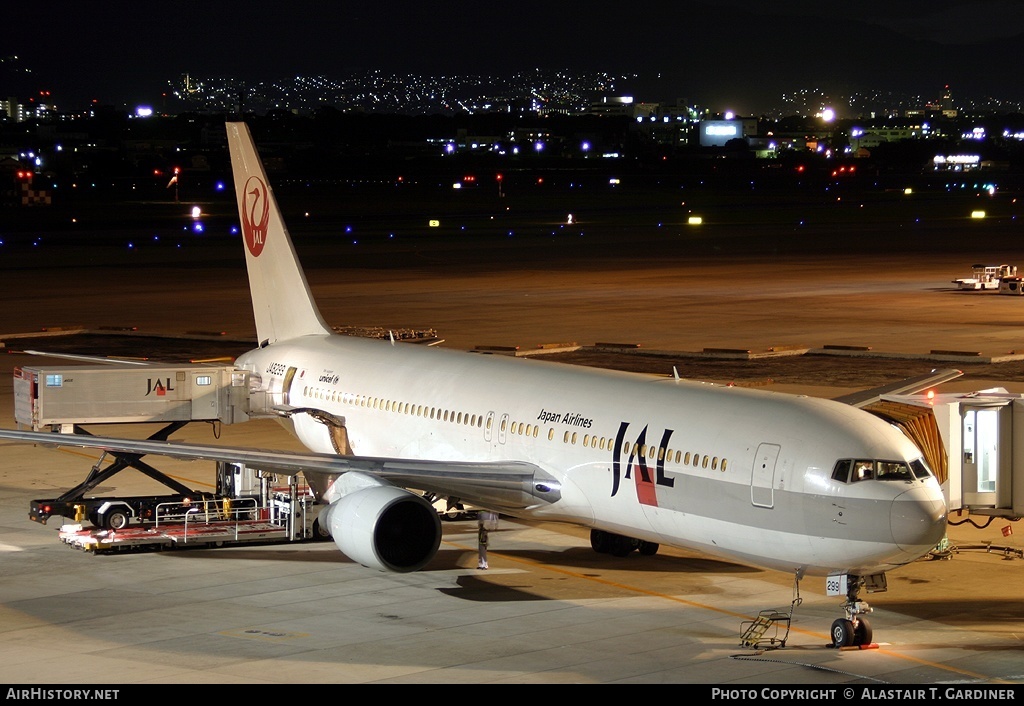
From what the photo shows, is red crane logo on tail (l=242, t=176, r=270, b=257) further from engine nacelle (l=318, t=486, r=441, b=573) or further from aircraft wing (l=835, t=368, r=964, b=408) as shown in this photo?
aircraft wing (l=835, t=368, r=964, b=408)

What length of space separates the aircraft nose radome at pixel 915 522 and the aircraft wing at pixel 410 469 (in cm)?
596

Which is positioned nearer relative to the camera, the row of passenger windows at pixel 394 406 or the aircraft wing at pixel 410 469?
the aircraft wing at pixel 410 469

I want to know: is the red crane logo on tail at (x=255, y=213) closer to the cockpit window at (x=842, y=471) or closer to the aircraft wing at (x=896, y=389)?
the aircraft wing at (x=896, y=389)

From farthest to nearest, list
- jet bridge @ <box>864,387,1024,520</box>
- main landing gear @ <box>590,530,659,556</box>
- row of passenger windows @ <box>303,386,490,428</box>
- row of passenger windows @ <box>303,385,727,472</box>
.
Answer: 1. row of passenger windows @ <box>303,386,490,428</box>
2. main landing gear @ <box>590,530,659,556</box>
3. jet bridge @ <box>864,387,1024,520</box>
4. row of passenger windows @ <box>303,385,727,472</box>

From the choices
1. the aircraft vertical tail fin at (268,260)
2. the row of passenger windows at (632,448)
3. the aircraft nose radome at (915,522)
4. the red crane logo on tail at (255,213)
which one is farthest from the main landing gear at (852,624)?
the red crane logo on tail at (255,213)

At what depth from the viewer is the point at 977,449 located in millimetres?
22094

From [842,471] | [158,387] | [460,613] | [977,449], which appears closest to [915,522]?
[842,471]

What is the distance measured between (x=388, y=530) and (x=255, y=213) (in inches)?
517

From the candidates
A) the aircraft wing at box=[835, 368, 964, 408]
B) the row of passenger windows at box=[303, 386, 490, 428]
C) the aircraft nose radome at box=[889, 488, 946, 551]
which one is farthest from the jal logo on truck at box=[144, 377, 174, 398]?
the aircraft nose radome at box=[889, 488, 946, 551]

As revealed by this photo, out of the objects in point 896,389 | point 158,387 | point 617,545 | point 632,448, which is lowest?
point 617,545

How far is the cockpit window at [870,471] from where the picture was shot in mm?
18312

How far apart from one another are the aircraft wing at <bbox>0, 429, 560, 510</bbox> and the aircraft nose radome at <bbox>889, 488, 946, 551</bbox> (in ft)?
19.6

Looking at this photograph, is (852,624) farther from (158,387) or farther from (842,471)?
(158,387)

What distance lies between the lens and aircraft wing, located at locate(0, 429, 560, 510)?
22109 millimetres
